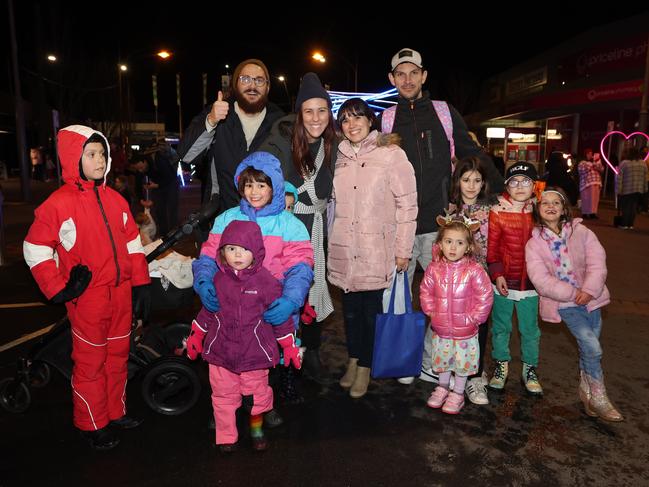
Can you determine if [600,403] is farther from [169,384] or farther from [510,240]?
[169,384]

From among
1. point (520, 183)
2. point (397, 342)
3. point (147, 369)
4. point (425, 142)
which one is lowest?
point (147, 369)

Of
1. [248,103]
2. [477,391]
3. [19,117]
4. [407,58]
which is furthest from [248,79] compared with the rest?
[19,117]

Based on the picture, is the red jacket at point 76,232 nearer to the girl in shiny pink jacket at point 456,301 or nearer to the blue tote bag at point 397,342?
the blue tote bag at point 397,342

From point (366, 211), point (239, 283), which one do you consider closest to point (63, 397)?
point (239, 283)

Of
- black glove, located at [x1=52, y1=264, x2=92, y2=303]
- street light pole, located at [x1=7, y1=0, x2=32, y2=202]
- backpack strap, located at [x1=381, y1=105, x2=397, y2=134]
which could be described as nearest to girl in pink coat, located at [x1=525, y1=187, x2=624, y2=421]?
backpack strap, located at [x1=381, y1=105, x2=397, y2=134]

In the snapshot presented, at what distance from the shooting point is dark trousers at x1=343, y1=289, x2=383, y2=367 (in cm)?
419

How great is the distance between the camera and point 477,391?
409 centimetres

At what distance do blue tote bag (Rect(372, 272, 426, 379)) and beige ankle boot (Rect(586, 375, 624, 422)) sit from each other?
1.23 metres

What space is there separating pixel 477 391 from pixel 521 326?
0.62 meters

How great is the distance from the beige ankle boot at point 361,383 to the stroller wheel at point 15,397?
233cm

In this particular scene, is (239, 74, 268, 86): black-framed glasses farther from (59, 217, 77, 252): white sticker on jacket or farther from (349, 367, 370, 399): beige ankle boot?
(349, 367, 370, 399): beige ankle boot

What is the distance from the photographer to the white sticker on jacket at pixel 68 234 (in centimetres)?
318

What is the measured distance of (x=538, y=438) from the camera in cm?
356

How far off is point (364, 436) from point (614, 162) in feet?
69.4
